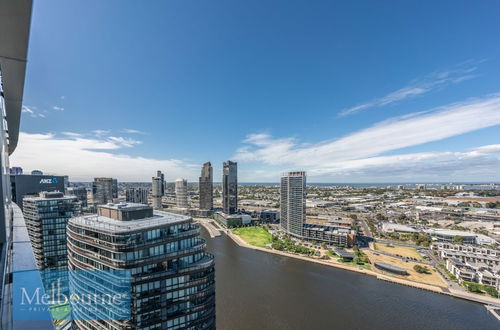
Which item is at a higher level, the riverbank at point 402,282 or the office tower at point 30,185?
the office tower at point 30,185

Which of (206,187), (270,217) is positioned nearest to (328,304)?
(270,217)

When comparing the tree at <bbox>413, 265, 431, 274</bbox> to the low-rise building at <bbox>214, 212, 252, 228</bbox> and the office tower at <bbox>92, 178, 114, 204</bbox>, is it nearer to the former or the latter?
the low-rise building at <bbox>214, 212, 252, 228</bbox>

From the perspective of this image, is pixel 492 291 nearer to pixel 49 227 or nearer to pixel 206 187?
pixel 49 227

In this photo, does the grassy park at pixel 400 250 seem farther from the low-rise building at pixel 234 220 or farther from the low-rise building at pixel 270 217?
the low-rise building at pixel 234 220

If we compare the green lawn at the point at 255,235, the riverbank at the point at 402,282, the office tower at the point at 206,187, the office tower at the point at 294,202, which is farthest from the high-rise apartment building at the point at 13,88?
the office tower at the point at 206,187

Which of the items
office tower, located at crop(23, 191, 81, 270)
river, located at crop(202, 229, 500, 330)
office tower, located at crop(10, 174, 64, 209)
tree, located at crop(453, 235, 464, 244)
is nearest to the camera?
river, located at crop(202, 229, 500, 330)

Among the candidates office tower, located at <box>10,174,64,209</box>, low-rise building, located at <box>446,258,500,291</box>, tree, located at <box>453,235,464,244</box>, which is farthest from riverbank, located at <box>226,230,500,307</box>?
office tower, located at <box>10,174,64,209</box>
